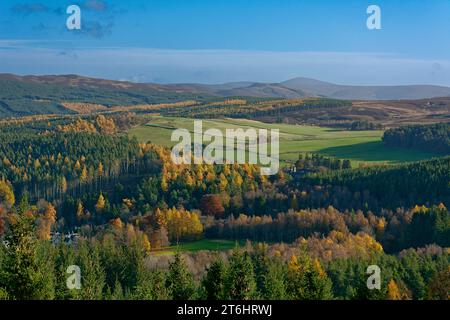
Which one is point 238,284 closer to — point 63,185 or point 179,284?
point 179,284

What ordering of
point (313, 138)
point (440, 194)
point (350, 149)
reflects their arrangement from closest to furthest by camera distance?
point (440, 194)
point (350, 149)
point (313, 138)

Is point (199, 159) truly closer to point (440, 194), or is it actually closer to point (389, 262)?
point (440, 194)

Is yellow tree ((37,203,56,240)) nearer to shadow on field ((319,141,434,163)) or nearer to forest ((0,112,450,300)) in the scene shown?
forest ((0,112,450,300))

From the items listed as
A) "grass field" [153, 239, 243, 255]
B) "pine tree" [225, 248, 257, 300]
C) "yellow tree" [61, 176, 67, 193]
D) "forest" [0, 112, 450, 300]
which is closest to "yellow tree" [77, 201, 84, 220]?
"forest" [0, 112, 450, 300]

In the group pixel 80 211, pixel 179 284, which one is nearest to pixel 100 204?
pixel 80 211
